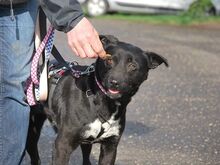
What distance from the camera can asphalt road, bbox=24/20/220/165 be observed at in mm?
6754

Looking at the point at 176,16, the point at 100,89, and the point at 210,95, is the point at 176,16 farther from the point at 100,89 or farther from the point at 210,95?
the point at 100,89

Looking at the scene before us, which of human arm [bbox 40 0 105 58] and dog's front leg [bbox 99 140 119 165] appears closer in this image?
human arm [bbox 40 0 105 58]

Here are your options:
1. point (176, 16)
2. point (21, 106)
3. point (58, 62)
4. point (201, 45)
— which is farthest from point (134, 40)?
point (21, 106)

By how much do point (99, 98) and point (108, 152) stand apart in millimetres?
547

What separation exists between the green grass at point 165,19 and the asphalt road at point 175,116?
5.49 metres

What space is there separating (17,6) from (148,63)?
4.51 feet

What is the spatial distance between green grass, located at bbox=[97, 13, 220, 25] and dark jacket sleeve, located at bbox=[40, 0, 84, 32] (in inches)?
685

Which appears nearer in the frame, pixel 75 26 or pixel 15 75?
pixel 75 26

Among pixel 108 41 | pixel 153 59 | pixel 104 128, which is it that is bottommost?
pixel 104 128

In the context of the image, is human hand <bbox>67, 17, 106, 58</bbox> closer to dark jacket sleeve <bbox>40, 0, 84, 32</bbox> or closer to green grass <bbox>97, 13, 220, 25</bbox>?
dark jacket sleeve <bbox>40, 0, 84, 32</bbox>

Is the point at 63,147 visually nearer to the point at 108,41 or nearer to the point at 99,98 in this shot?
the point at 99,98

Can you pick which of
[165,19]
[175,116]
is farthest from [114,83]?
[165,19]

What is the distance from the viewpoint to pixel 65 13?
3.72 m

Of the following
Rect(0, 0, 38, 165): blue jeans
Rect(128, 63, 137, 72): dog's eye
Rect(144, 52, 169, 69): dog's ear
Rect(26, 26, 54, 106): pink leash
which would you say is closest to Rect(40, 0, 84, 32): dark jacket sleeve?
Rect(0, 0, 38, 165): blue jeans
